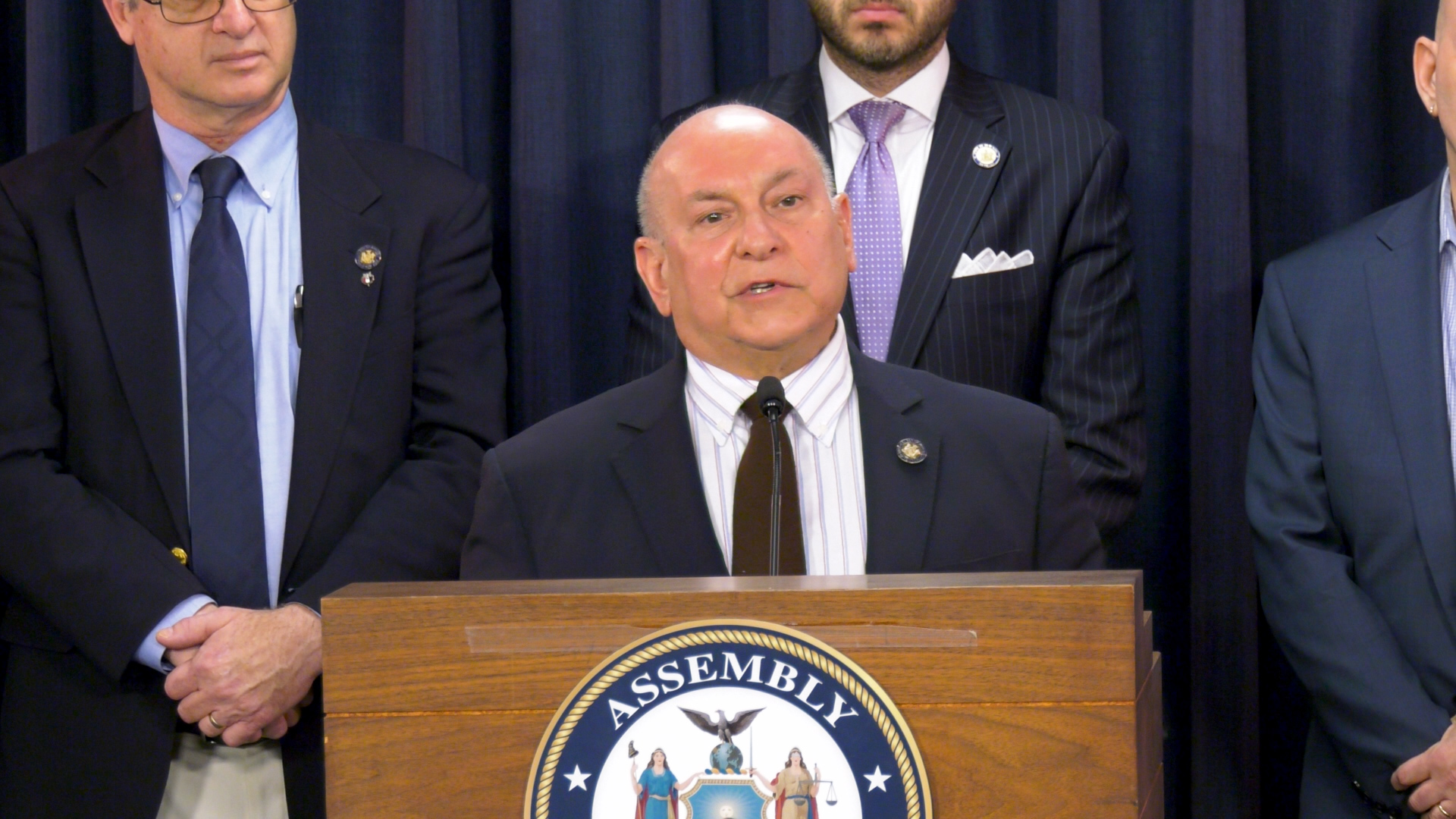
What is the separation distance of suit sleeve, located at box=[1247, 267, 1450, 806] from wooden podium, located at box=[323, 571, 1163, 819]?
0.99m

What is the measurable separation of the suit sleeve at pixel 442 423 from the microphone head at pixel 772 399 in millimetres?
788

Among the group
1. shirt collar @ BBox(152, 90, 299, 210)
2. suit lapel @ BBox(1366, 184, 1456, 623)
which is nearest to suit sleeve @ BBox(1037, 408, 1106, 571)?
suit lapel @ BBox(1366, 184, 1456, 623)

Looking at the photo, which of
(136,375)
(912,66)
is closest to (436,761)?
(136,375)

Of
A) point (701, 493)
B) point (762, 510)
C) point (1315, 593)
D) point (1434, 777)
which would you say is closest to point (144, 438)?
point (701, 493)

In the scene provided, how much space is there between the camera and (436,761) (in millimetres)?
1227

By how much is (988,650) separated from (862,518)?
444 mm

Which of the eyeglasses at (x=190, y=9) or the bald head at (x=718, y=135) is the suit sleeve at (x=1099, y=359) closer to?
the bald head at (x=718, y=135)

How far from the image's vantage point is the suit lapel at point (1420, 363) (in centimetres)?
214

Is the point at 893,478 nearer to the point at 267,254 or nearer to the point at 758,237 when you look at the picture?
the point at 758,237

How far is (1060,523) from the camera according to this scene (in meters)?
1.73

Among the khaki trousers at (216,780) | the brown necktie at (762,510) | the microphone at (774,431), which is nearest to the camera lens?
the microphone at (774,431)

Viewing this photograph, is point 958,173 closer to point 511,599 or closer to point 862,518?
point 862,518

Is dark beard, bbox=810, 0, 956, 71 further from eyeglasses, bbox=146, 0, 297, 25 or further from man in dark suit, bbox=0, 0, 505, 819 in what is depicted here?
eyeglasses, bbox=146, 0, 297, 25

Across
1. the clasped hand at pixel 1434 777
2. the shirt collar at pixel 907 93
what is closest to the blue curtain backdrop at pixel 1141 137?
the shirt collar at pixel 907 93
